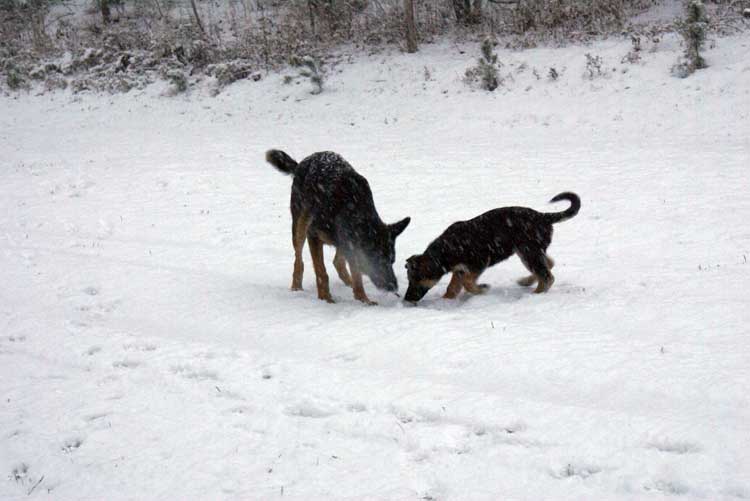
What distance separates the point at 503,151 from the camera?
47.7ft

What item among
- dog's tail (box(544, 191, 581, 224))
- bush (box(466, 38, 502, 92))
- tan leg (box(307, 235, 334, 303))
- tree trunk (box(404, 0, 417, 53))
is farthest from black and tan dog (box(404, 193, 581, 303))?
tree trunk (box(404, 0, 417, 53))

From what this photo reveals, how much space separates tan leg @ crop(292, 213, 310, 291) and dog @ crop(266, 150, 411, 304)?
0.03 m

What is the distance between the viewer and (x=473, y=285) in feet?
22.9

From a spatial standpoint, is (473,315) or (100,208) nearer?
(473,315)

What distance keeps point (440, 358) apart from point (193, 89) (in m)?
20.6

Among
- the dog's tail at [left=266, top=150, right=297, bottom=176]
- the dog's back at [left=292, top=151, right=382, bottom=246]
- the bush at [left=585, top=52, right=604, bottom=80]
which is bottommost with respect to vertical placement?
the dog's back at [left=292, top=151, right=382, bottom=246]

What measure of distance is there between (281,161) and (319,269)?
1665 mm

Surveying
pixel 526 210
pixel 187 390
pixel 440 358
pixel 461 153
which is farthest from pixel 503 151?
pixel 187 390

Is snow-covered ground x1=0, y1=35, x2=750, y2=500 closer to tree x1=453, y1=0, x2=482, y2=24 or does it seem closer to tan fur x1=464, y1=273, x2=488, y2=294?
tan fur x1=464, y1=273, x2=488, y2=294

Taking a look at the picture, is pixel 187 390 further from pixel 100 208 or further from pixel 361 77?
pixel 361 77

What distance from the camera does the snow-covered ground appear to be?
3.61 metres

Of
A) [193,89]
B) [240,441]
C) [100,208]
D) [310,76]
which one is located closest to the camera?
[240,441]

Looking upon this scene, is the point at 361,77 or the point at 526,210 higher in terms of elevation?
the point at 361,77

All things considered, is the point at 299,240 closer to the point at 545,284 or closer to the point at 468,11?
the point at 545,284
